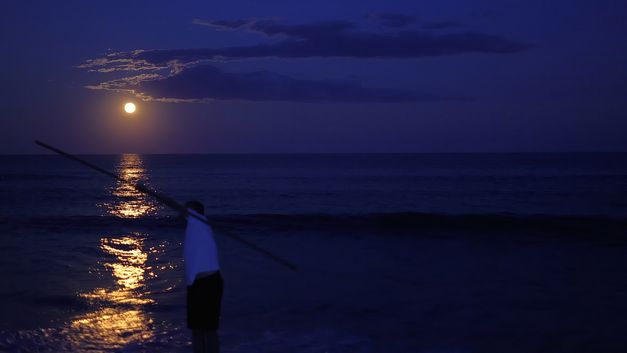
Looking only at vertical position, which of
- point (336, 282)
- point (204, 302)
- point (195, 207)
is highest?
point (195, 207)

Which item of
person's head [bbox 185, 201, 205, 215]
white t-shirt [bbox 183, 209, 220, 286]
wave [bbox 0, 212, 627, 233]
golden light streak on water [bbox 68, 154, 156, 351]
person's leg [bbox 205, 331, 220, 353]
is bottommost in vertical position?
wave [bbox 0, 212, 627, 233]

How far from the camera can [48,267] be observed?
11844 millimetres

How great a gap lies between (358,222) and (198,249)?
1702cm

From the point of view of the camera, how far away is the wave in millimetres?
19688

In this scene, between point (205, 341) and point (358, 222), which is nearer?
point (205, 341)

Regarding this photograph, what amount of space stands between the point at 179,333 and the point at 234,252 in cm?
635

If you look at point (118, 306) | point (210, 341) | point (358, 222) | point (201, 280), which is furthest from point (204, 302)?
point (358, 222)

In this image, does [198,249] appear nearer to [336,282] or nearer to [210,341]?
[210,341]

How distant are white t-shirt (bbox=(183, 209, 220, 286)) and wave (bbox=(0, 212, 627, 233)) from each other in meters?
14.8

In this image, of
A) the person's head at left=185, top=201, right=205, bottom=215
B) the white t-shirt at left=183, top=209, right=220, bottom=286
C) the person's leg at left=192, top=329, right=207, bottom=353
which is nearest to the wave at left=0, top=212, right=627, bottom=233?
the person's leg at left=192, top=329, right=207, bottom=353

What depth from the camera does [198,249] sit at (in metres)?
4.84

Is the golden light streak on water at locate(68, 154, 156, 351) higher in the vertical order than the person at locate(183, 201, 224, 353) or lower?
lower

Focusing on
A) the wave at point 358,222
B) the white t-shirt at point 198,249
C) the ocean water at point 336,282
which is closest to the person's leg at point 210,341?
the white t-shirt at point 198,249

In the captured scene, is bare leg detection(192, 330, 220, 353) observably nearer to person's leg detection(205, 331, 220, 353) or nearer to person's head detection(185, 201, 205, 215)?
person's leg detection(205, 331, 220, 353)
